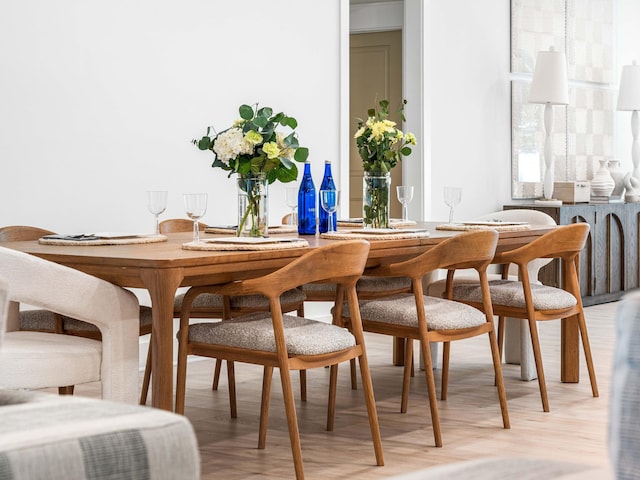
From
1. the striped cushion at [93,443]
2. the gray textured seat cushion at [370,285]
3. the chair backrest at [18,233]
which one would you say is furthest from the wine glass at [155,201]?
the striped cushion at [93,443]

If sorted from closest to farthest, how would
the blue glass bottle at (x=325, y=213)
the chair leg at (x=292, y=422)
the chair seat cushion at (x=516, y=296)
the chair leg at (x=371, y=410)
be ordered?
the chair leg at (x=292, y=422), the chair leg at (x=371, y=410), the blue glass bottle at (x=325, y=213), the chair seat cushion at (x=516, y=296)

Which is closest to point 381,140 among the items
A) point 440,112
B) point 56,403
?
point 56,403

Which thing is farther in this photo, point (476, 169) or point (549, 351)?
point (476, 169)

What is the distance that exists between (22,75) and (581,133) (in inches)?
211

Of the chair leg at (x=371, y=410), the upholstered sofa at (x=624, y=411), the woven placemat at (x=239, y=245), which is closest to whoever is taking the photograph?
the upholstered sofa at (x=624, y=411)

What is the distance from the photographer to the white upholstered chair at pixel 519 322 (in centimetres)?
500

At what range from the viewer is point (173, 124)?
565 centimetres

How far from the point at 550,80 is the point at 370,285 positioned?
3.65 metres

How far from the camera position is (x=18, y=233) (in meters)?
4.21

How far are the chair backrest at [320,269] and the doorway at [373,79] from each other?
4693 mm

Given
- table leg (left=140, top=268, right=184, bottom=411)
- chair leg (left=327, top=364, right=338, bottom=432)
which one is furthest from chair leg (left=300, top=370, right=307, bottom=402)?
table leg (left=140, top=268, right=184, bottom=411)

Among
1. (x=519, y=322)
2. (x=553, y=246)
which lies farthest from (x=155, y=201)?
(x=519, y=322)

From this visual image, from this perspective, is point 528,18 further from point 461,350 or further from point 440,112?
point 461,350

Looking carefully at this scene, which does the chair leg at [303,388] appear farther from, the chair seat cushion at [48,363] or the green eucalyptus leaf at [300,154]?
the chair seat cushion at [48,363]
